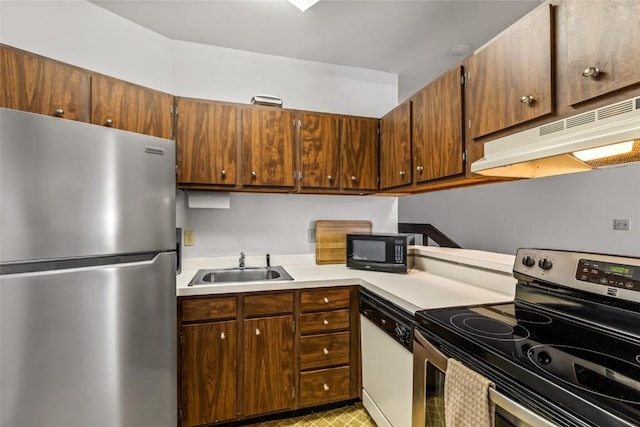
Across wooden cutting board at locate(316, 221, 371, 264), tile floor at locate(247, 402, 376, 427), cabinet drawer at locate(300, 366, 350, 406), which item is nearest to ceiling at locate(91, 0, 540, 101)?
wooden cutting board at locate(316, 221, 371, 264)

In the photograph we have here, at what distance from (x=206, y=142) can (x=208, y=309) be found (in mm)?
1124

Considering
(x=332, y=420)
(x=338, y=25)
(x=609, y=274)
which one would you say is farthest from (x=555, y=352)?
(x=338, y=25)

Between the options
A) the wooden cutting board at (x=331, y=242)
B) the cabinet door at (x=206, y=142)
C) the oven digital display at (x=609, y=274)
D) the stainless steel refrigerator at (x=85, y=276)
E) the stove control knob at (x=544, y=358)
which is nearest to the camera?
the stove control knob at (x=544, y=358)

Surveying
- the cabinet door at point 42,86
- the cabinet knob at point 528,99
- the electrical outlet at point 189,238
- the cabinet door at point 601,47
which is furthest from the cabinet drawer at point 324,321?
the cabinet door at point 42,86

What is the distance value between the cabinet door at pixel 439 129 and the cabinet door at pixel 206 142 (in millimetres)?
1272

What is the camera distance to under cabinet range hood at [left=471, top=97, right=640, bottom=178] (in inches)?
34.0

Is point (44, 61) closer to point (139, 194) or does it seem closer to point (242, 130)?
point (139, 194)

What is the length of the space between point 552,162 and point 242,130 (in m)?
1.83

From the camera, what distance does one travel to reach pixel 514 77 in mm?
1362

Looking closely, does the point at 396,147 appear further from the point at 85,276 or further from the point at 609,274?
the point at 85,276

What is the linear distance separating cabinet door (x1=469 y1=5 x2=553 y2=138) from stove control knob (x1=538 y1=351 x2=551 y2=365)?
906 mm

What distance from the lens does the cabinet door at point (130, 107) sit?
1.76 metres

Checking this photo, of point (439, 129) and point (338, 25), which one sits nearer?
point (439, 129)

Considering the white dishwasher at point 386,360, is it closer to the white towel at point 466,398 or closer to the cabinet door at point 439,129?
the white towel at point 466,398
